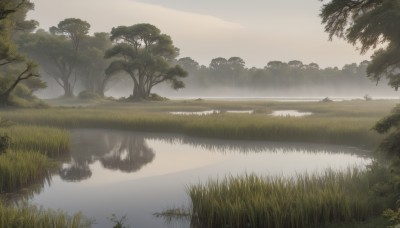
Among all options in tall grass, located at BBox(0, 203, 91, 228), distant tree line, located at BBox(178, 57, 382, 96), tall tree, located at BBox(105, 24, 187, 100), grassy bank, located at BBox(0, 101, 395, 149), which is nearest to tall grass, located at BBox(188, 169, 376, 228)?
tall grass, located at BBox(0, 203, 91, 228)

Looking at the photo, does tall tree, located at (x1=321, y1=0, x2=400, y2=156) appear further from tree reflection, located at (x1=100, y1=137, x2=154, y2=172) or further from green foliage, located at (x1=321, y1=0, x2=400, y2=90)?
tree reflection, located at (x1=100, y1=137, x2=154, y2=172)

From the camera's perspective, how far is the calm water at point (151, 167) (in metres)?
11.7

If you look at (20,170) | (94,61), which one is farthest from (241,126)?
(94,61)

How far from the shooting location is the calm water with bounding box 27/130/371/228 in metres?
11.7

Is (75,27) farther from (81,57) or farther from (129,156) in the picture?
(129,156)

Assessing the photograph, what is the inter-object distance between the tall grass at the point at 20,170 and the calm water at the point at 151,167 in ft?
2.42

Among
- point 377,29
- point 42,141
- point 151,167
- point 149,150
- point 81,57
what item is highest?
point 81,57

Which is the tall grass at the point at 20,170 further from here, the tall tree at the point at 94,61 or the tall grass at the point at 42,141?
the tall tree at the point at 94,61

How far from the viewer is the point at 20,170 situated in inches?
527

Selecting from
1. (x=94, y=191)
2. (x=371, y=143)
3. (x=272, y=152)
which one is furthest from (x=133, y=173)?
(x=371, y=143)

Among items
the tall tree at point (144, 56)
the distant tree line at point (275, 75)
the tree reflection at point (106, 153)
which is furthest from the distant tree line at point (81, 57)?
the distant tree line at point (275, 75)

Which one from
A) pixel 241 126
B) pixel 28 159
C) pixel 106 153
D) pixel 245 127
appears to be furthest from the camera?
pixel 241 126

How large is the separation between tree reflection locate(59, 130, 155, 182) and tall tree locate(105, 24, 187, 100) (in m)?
30.6

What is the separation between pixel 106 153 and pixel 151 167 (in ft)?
15.2
